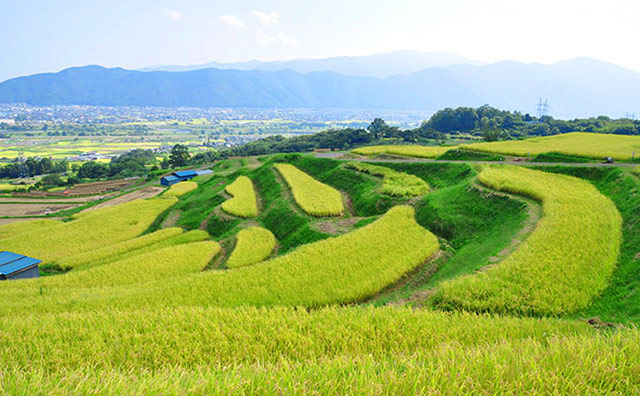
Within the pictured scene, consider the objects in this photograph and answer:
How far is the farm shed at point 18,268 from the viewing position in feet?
60.7

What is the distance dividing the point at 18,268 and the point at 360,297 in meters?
18.6

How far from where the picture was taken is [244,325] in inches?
287

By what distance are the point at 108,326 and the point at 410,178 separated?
26002 mm

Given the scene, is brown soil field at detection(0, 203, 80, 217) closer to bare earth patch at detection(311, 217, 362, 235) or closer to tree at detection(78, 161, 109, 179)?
tree at detection(78, 161, 109, 179)

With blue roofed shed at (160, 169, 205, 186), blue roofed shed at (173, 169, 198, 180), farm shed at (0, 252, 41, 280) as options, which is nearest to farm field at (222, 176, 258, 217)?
farm shed at (0, 252, 41, 280)

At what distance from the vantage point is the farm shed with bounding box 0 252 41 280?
18500mm

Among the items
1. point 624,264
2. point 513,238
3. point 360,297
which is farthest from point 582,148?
point 360,297

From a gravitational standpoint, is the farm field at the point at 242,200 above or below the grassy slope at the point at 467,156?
below

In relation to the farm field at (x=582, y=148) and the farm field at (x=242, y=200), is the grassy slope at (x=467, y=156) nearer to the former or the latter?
the farm field at (x=582, y=148)

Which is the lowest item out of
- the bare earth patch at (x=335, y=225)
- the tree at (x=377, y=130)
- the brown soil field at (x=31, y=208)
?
the brown soil field at (x=31, y=208)

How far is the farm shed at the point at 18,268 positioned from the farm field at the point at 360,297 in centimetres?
177

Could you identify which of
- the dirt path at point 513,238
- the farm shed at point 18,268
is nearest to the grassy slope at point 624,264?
the dirt path at point 513,238

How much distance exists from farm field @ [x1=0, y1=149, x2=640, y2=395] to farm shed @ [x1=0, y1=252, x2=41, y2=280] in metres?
1.77

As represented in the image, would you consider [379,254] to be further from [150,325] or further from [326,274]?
[150,325]
